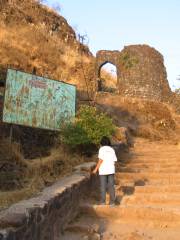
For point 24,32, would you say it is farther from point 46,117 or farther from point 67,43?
point 46,117

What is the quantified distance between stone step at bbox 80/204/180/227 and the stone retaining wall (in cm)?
36

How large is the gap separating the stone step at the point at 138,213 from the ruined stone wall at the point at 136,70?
1804 centimetres

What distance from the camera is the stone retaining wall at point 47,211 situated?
452 cm

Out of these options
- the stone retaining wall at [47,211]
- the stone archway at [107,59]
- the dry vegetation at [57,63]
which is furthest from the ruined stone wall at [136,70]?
the stone retaining wall at [47,211]

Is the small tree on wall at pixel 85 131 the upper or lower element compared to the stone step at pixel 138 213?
upper

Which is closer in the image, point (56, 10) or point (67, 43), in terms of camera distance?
point (67, 43)

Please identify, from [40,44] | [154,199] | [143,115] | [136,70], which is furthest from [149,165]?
[136,70]

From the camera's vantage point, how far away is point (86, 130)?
10125 millimetres

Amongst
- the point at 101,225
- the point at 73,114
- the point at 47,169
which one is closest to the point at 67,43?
the point at 73,114

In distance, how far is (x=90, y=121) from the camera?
408 inches

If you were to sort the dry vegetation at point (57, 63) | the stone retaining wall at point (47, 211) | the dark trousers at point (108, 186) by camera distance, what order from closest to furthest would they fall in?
the stone retaining wall at point (47, 211), the dark trousers at point (108, 186), the dry vegetation at point (57, 63)

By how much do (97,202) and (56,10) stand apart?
83.2 ft

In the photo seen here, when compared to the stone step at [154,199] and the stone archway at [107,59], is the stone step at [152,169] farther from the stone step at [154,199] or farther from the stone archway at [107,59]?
the stone archway at [107,59]

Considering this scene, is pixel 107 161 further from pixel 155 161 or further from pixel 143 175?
pixel 155 161
